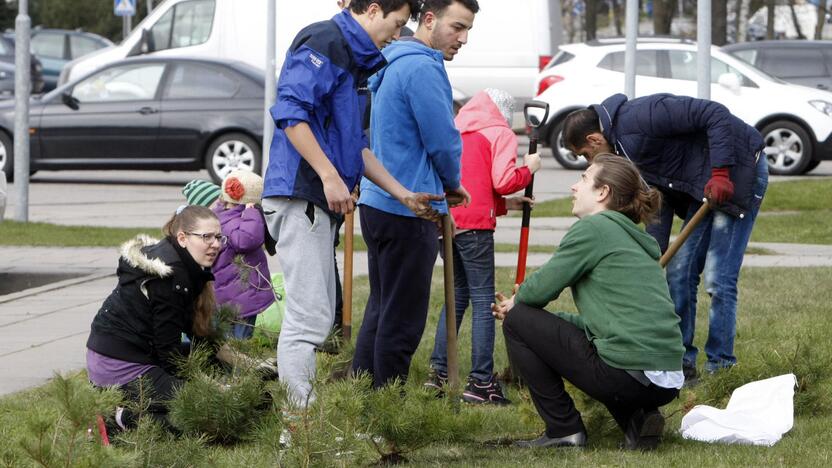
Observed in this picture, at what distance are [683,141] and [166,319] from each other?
255 centimetres

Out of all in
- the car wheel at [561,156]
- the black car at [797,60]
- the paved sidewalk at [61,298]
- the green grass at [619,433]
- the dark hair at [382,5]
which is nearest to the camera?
the green grass at [619,433]

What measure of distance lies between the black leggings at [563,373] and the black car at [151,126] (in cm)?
1114

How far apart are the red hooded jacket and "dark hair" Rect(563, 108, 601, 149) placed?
9.3 inches

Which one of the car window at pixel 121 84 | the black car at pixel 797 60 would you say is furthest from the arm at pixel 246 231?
the black car at pixel 797 60

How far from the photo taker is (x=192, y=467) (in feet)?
14.8

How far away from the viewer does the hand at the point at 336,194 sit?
4.80 meters

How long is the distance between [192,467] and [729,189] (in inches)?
113

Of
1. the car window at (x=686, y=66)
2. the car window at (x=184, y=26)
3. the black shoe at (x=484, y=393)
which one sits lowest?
the black shoe at (x=484, y=393)

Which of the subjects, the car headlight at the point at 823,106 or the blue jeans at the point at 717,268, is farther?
the car headlight at the point at 823,106

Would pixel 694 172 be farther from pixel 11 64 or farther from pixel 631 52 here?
pixel 11 64

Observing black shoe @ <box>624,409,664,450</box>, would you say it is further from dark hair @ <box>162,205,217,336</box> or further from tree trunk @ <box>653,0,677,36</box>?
tree trunk @ <box>653,0,677,36</box>

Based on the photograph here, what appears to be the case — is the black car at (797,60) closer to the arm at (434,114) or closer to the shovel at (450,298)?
the shovel at (450,298)

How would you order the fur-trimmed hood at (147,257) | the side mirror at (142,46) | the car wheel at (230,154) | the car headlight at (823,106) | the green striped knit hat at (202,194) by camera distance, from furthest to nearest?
the side mirror at (142,46), the car headlight at (823,106), the car wheel at (230,154), the green striped knit hat at (202,194), the fur-trimmed hood at (147,257)

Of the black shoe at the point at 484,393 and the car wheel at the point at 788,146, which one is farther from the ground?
the car wheel at the point at 788,146
